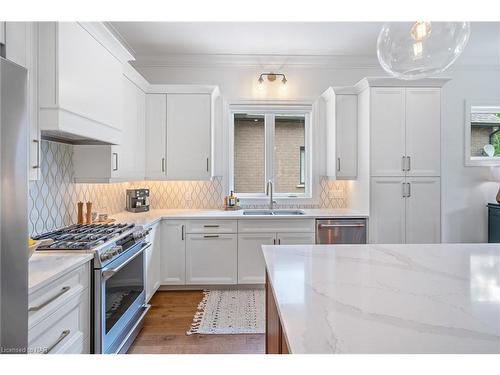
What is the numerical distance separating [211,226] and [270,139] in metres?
1.47

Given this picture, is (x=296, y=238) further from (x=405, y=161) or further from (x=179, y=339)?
(x=179, y=339)

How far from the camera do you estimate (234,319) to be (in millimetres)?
2771

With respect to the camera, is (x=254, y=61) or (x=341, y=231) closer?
(x=341, y=231)

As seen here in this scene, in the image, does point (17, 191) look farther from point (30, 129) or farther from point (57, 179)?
point (57, 179)

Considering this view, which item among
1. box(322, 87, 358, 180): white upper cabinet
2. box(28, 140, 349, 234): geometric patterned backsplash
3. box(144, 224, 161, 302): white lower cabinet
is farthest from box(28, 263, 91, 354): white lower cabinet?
box(322, 87, 358, 180): white upper cabinet

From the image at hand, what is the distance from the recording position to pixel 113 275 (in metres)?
2.00

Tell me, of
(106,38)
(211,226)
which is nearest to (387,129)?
(211,226)

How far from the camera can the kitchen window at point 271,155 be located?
4.15 m

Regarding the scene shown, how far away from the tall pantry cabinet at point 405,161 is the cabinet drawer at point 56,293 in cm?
279

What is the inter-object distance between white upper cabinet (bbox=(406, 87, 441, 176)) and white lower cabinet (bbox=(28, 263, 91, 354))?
322cm

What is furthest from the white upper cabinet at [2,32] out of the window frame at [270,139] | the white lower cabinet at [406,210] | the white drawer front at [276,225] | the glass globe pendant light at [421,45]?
the white lower cabinet at [406,210]

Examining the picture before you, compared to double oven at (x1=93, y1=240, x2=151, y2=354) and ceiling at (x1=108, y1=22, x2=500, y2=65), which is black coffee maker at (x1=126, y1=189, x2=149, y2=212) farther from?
ceiling at (x1=108, y1=22, x2=500, y2=65)

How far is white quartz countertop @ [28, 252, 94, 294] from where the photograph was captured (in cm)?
136

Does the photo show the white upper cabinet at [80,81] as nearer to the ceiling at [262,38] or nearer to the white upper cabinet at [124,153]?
the white upper cabinet at [124,153]
